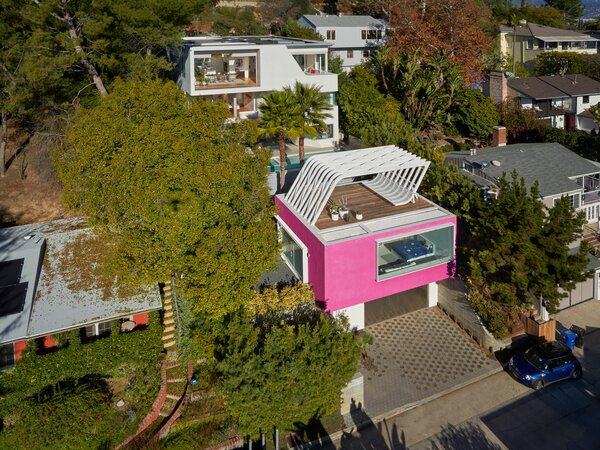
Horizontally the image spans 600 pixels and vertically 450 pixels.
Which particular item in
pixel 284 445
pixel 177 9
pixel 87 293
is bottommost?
pixel 284 445

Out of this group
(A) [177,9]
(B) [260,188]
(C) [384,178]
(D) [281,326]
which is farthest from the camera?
(A) [177,9]

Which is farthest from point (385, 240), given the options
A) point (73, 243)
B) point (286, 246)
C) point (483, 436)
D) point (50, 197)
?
point (50, 197)

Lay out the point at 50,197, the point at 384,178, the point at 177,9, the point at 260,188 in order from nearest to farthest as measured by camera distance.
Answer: the point at 260,188
the point at 384,178
the point at 50,197
the point at 177,9

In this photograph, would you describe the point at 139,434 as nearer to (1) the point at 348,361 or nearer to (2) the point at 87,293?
(2) the point at 87,293

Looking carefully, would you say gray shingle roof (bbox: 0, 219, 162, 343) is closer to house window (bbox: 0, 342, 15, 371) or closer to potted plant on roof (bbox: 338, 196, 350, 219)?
house window (bbox: 0, 342, 15, 371)

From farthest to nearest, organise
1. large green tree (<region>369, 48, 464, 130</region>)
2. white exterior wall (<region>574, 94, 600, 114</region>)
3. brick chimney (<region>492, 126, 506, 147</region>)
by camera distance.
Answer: white exterior wall (<region>574, 94, 600, 114</region>), large green tree (<region>369, 48, 464, 130</region>), brick chimney (<region>492, 126, 506, 147</region>)

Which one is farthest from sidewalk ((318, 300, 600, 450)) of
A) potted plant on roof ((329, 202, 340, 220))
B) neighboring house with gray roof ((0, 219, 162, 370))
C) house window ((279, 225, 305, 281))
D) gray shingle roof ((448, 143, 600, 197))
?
gray shingle roof ((448, 143, 600, 197))

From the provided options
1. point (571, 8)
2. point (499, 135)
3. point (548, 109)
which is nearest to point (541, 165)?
point (499, 135)
